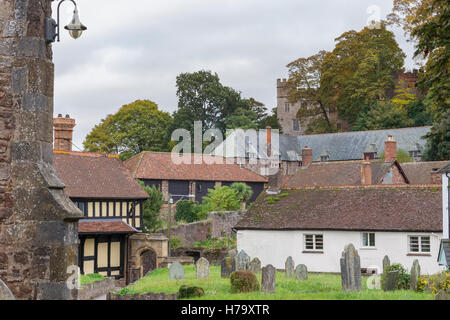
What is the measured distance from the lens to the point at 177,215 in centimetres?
5097

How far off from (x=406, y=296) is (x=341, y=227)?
49.0 feet

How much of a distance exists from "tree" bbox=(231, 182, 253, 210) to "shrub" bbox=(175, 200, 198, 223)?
16.1 ft

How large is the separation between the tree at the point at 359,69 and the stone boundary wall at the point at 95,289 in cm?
5766

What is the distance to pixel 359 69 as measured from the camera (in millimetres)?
81250

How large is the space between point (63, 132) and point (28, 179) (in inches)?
1250

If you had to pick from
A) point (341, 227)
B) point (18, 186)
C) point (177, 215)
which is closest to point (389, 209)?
point (341, 227)

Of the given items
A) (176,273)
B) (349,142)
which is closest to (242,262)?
(176,273)

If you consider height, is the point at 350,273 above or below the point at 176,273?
above

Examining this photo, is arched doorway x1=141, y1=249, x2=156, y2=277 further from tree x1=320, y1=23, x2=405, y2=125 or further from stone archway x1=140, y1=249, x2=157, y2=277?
tree x1=320, y1=23, x2=405, y2=125

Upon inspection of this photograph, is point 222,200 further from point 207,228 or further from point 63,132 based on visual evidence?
point 63,132

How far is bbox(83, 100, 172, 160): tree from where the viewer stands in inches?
2815

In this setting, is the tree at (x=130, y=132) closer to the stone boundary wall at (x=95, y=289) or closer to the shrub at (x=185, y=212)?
the shrub at (x=185, y=212)

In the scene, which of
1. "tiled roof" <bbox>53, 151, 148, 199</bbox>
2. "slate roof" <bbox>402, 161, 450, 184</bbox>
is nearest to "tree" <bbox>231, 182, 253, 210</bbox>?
"slate roof" <bbox>402, 161, 450, 184</bbox>

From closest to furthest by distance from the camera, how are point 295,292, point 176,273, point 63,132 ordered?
1. point 295,292
2. point 176,273
3. point 63,132
